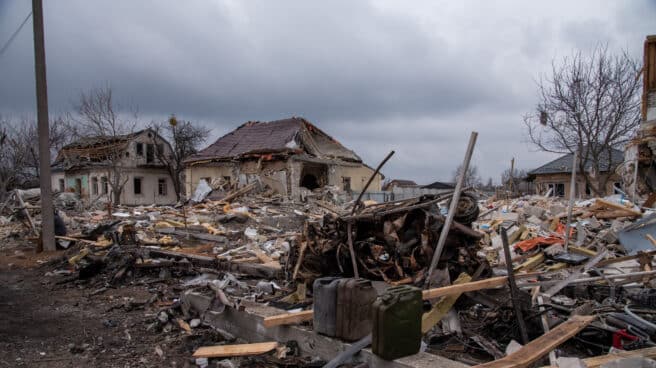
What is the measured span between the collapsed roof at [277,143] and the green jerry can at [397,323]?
21.5 metres

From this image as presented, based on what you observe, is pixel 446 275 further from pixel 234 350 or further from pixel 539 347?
pixel 234 350

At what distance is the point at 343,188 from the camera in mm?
29031

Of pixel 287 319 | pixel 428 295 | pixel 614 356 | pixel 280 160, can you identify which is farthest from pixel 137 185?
pixel 614 356

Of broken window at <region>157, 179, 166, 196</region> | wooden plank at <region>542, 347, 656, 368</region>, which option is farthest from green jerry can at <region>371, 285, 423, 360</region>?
broken window at <region>157, 179, 166, 196</region>

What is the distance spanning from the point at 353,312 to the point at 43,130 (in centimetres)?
1120

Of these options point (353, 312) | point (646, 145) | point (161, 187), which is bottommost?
point (353, 312)

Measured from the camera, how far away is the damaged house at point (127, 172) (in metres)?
34.0

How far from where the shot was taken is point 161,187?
133ft

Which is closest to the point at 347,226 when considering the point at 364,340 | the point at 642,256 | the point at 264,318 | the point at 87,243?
the point at 264,318

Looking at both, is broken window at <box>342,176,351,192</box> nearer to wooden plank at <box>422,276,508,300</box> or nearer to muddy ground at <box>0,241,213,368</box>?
muddy ground at <box>0,241,213,368</box>

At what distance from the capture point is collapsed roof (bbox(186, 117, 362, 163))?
25.7m

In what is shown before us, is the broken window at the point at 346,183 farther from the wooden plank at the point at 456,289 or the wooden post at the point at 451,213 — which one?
the wooden plank at the point at 456,289

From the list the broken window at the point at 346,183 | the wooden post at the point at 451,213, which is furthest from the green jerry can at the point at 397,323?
the broken window at the point at 346,183

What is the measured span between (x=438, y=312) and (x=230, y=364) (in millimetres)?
2066
